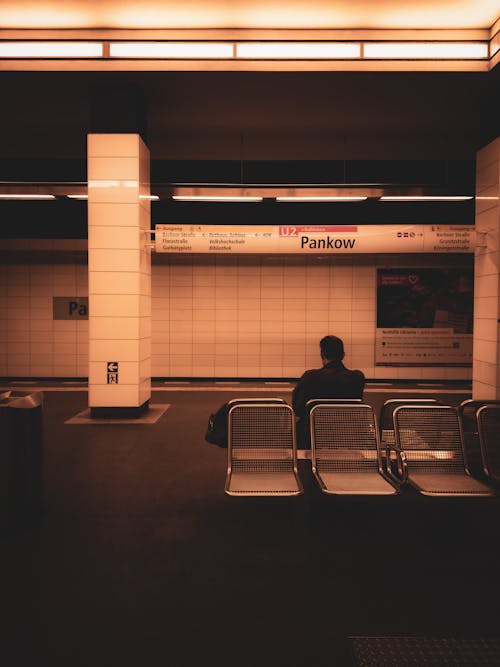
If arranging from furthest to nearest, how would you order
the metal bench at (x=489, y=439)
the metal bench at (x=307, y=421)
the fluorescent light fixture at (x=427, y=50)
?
the fluorescent light fixture at (x=427, y=50), the metal bench at (x=307, y=421), the metal bench at (x=489, y=439)

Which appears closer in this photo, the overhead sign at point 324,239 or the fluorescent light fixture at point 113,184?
the fluorescent light fixture at point 113,184

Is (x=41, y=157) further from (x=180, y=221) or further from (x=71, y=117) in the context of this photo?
(x=180, y=221)

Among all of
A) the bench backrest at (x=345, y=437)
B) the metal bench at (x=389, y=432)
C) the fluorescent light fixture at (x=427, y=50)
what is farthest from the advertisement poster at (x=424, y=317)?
the bench backrest at (x=345, y=437)

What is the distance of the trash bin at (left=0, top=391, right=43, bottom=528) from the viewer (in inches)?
118

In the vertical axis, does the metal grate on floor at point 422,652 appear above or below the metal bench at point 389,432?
below

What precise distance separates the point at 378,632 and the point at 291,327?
7447 millimetres

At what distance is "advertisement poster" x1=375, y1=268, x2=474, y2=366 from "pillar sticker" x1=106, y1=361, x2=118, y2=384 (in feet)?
17.3

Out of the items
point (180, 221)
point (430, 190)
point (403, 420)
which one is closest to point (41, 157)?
point (180, 221)

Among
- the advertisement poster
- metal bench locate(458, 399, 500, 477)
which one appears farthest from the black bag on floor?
the advertisement poster

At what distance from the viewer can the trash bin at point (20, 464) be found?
2998 mm

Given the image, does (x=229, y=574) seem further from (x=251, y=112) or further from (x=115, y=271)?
(x=251, y=112)

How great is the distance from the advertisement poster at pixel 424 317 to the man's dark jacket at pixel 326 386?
236 inches

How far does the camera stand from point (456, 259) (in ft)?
30.1

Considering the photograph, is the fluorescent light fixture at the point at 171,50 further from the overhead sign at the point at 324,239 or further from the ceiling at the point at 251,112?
the overhead sign at the point at 324,239
